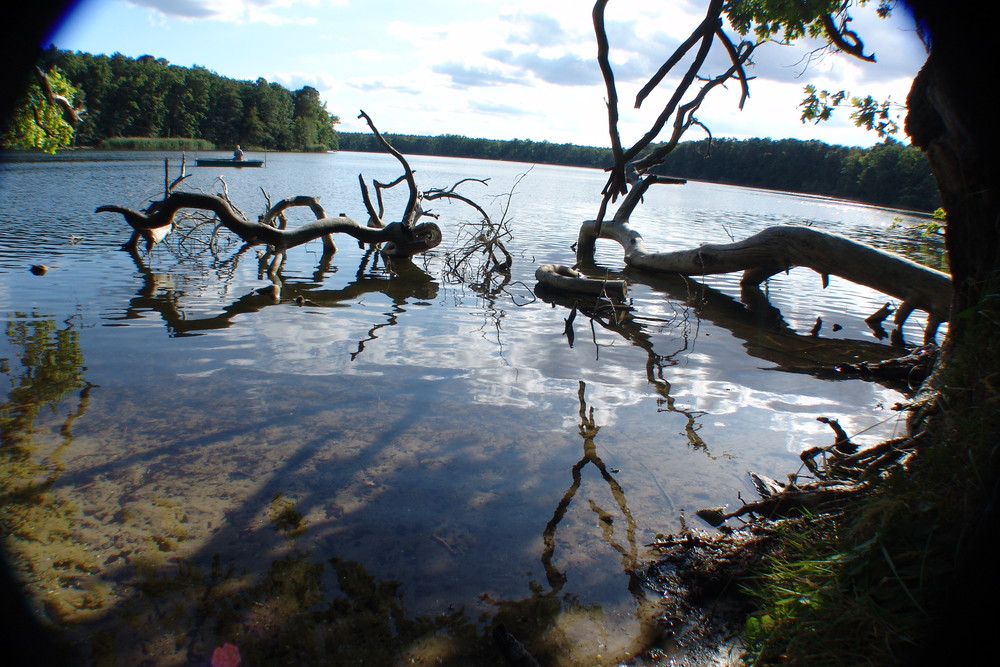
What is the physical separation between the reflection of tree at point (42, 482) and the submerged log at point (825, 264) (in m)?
5.70

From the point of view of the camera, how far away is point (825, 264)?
1034cm

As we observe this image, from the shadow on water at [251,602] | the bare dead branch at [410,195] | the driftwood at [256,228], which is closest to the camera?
the shadow on water at [251,602]

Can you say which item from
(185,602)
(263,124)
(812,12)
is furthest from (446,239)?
(263,124)

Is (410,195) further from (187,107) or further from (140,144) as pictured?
(187,107)

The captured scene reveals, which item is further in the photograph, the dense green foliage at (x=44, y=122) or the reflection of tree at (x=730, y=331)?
the dense green foliage at (x=44, y=122)

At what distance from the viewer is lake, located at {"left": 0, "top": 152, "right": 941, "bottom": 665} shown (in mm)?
2918

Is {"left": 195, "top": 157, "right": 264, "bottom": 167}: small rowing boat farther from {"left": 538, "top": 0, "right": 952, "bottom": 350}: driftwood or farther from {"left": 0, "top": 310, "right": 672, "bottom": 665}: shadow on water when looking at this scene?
{"left": 0, "top": 310, "right": 672, "bottom": 665}: shadow on water

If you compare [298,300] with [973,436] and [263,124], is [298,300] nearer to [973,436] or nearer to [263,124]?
[973,436]

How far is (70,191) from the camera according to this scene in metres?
21.5

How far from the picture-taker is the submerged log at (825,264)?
356 inches

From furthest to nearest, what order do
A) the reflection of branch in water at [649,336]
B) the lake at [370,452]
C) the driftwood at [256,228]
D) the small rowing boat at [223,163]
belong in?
the small rowing boat at [223,163]
the driftwood at [256,228]
the reflection of branch in water at [649,336]
the lake at [370,452]

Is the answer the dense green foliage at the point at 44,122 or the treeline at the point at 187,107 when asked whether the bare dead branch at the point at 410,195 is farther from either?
the treeline at the point at 187,107

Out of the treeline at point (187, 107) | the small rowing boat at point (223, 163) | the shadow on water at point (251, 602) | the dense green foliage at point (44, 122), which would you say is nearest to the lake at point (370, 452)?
the shadow on water at point (251, 602)

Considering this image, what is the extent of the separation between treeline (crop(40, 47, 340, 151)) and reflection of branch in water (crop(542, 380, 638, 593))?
51180 mm
